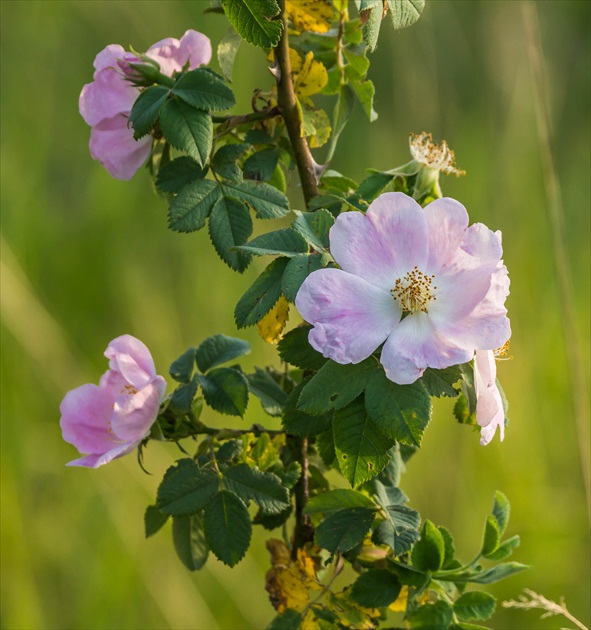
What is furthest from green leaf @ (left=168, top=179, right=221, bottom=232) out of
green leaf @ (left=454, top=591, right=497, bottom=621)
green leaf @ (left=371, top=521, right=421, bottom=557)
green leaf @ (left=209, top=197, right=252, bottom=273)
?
green leaf @ (left=454, top=591, right=497, bottom=621)

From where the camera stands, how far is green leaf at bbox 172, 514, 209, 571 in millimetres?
982

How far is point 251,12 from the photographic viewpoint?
0.78 meters

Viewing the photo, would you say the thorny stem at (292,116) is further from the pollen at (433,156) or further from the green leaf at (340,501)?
the green leaf at (340,501)

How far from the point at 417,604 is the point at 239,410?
0.84ft

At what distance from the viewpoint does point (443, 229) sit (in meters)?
0.74

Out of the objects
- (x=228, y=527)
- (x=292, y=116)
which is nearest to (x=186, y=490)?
(x=228, y=527)

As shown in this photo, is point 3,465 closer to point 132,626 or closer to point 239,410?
point 132,626

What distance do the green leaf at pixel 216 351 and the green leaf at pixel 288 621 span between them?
0.83ft

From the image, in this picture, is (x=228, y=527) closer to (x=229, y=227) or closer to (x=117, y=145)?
(x=229, y=227)

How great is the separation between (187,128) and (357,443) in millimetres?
309

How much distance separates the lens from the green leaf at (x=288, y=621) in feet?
3.07

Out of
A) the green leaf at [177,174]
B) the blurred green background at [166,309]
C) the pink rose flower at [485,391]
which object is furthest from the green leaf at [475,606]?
the blurred green background at [166,309]

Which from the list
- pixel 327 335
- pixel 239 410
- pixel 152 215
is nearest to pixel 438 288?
pixel 327 335

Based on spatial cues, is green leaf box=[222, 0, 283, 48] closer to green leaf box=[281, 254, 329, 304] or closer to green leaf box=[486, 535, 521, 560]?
green leaf box=[281, 254, 329, 304]
